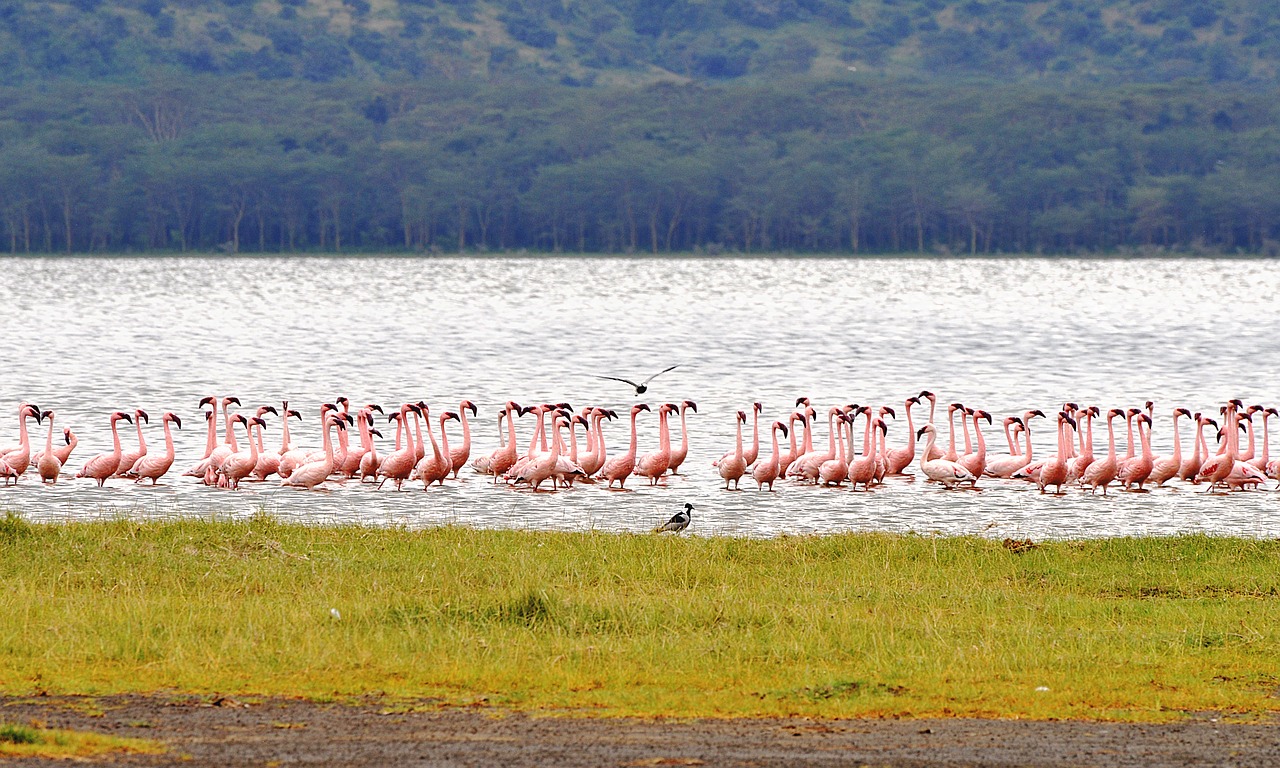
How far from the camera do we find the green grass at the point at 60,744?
8.95m

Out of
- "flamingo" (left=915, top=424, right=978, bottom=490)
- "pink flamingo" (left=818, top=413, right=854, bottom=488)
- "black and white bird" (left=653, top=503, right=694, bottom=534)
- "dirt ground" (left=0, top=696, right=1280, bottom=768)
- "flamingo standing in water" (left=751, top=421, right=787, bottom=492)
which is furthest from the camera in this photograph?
"flamingo" (left=915, top=424, right=978, bottom=490)

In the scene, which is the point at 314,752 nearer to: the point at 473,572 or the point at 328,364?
the point at 473,572

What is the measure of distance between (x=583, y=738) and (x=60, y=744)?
8.14 feet

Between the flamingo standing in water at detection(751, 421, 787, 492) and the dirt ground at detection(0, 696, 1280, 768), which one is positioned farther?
the flamingo standing in water at detection(751, 421, 787, 492)

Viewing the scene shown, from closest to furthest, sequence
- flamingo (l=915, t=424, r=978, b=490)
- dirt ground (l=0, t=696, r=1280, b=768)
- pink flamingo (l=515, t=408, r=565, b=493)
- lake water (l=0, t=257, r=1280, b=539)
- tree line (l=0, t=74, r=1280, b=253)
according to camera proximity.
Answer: dirt ground (l=0, t=696, r=1280, b=768) < lake water (l=0, t=257, r=1280, b=539) < pink flamingo (l=515, t=408, r=565, b=493) < flamingo (l=915, t=424, r=978, b=490) < tree line (l=0, t=74, r=1280, b=253)

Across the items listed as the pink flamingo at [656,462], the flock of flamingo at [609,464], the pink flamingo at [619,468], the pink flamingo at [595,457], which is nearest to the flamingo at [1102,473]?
the flock of flamingo at [609,464]

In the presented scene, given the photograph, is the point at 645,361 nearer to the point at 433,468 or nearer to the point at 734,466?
the point at 734,466

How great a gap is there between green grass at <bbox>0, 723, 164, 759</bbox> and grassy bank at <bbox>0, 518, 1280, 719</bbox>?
125 cm

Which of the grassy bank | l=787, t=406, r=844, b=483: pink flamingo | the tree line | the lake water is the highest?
the tree line

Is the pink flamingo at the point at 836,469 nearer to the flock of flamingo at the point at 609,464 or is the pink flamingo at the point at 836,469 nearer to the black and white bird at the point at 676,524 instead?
the flock of flamingo at the point at 609,464

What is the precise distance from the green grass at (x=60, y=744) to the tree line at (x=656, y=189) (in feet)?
501

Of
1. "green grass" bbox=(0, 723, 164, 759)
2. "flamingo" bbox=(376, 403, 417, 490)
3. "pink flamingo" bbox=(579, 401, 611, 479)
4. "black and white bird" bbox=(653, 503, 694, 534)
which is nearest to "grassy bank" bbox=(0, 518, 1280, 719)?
"green grass" bbox=(0, 723, 164, 759)

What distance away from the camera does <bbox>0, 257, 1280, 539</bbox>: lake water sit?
72.6ft

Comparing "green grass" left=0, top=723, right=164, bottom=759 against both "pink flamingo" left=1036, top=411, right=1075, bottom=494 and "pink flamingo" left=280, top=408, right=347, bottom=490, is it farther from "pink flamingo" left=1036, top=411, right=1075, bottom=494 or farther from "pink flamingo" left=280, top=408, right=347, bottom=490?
"pink flamingo" left=1036, top=411, right=1075, bottom=494
